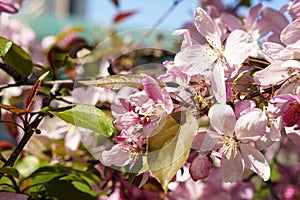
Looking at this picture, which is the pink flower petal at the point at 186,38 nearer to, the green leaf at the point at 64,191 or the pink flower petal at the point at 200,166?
the pink flower petal at the point at 200,166

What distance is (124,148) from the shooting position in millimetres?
652

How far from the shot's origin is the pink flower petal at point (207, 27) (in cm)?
70

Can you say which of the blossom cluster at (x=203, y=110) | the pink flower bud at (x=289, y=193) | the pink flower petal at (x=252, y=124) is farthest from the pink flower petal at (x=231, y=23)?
the pink flower bud at (x=289, y=193)

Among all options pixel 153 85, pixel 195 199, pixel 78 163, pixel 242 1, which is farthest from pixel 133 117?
pixel 242 1

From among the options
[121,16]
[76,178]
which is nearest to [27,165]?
[76,178]

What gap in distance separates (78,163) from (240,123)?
65cm

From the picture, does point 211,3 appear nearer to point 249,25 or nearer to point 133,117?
point 249,25

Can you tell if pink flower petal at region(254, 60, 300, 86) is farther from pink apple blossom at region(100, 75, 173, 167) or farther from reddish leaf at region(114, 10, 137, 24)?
reddish leaf at region(114, 10, 137, 24)

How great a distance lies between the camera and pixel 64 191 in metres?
0.84

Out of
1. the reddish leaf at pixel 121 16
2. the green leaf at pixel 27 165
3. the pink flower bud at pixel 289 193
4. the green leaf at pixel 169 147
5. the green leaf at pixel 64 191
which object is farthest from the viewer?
the reddish leaf at pixel 121 16


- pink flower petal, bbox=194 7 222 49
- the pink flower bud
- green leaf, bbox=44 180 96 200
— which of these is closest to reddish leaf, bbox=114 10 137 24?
the pink flower bud

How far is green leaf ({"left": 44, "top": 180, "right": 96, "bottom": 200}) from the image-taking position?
834 millimetres

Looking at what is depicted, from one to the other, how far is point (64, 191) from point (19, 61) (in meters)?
0.24

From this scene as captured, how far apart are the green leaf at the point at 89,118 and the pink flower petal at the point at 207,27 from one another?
0.52 feet
